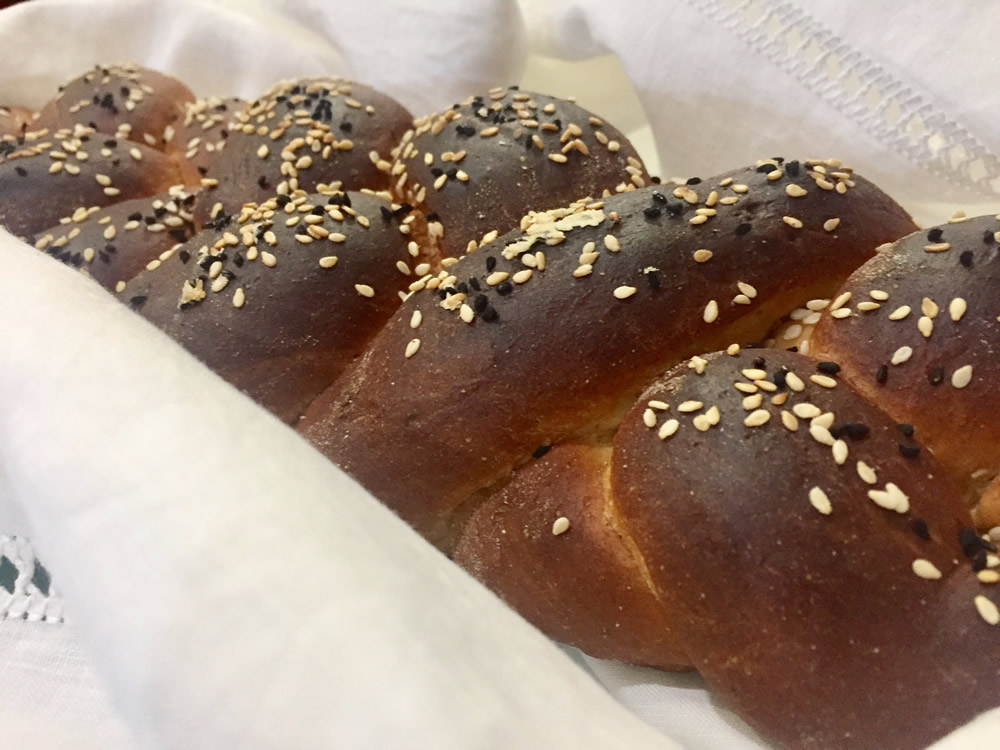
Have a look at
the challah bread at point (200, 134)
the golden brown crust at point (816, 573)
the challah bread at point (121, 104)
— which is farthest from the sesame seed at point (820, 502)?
the challah bread at point (121, 104)

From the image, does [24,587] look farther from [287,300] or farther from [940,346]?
[940,346]

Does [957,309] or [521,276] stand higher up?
[957,309]

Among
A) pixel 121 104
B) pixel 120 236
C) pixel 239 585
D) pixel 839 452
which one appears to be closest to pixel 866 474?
pixel 839 452

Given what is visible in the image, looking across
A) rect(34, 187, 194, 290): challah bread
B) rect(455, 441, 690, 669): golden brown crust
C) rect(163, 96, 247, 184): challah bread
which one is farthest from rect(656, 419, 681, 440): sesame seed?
rect(163, 96, 247, 184): challah bread

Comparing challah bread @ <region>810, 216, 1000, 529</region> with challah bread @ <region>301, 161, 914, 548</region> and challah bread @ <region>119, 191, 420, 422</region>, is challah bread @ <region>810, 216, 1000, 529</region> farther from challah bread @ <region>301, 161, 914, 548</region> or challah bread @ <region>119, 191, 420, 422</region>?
challah bread @ <region>119, 191, 420, 422</region>

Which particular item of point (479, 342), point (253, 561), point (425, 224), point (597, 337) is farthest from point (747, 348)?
point (253, 561)
